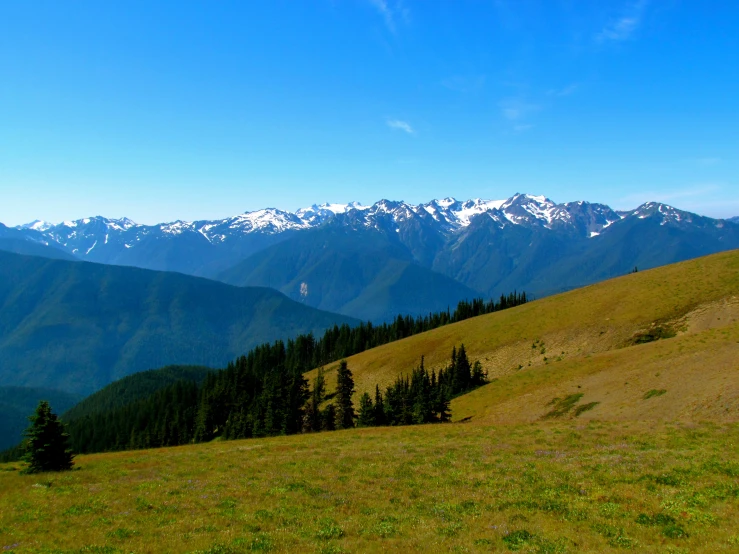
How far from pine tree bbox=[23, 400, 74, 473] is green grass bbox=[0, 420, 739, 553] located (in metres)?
2.05

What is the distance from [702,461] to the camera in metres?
23.6

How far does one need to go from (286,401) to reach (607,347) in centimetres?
5504

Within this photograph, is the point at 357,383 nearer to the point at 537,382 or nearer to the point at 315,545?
the point at 537,382

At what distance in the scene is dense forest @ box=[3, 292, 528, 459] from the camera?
70250mm

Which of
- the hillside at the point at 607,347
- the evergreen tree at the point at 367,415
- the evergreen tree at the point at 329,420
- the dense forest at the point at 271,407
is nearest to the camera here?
the hillside at the point at 607,347

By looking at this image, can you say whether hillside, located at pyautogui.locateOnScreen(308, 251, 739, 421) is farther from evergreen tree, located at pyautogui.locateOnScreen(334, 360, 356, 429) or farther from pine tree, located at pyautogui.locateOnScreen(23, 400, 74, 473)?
pine tree, located at pyautogui.locateOnScreen(23, 400, 74, 473)

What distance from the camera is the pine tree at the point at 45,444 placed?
3475cm

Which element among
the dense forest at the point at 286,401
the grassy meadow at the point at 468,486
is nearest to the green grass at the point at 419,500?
the grassy meadow at the point at 468,486

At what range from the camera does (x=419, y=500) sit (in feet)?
70.2

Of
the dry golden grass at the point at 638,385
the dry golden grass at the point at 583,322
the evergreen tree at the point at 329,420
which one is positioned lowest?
the evergreen tree at the point at 329,420

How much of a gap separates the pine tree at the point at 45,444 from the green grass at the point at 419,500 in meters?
2.05

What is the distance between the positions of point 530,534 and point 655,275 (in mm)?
108458

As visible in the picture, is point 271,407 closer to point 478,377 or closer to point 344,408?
point 344,408

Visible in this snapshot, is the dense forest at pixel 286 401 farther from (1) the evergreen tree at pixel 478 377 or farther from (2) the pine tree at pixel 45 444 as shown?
(2) the pine tree at pixel 45 444
